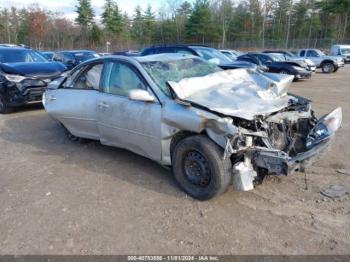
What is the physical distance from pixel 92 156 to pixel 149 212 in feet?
6.98

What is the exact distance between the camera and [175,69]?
4613mm

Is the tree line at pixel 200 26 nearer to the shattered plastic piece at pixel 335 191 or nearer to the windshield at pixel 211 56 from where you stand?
the windshield at pixel 211 56

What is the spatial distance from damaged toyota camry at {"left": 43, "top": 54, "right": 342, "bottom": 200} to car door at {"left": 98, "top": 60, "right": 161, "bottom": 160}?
0.04ft

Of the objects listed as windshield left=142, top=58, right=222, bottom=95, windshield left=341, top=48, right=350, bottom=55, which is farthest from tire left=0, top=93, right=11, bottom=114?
windshield left=341, top=48, right=350, bottom=55

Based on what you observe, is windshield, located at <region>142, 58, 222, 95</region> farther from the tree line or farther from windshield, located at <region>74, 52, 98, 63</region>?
the tree line

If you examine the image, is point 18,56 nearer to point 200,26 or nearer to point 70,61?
point 70,61

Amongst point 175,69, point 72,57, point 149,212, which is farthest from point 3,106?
point 72,57

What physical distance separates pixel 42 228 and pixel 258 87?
3.18 meters

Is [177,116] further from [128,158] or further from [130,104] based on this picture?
[128,158]

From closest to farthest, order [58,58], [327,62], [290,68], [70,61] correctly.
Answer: [290,68], [70,61], [58,58], [327,62]

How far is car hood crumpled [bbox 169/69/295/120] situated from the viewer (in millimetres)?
3641

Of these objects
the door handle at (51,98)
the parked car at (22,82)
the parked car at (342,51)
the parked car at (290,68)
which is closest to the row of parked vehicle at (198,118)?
the door handle at (51,98)

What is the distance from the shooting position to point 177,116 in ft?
12.2

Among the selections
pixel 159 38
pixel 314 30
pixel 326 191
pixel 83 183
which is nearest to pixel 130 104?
pixel 83 183
